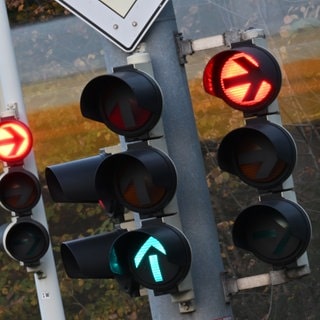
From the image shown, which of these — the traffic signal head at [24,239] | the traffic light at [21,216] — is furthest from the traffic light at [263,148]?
the traffic signal head at [24,239]

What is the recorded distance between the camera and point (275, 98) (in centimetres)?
527

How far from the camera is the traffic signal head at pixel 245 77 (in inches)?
206

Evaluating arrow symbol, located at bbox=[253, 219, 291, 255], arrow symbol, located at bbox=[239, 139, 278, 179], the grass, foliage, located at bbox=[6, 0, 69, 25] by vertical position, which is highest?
foliage, located at bbox=[6, 0, 69, 25]

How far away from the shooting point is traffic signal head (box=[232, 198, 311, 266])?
5285 mm

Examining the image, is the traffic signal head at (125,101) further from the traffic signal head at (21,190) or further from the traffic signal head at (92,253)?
the traffic signal head at (21,190)

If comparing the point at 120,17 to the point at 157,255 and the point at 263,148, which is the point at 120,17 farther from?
the point at 157,255

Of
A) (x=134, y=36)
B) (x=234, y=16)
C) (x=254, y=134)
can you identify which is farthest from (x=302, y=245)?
(x=234, y=16)

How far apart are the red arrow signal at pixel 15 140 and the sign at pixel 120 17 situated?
17.2ft

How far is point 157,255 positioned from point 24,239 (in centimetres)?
494

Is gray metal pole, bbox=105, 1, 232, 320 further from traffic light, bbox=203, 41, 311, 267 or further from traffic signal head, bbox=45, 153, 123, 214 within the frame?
traffic signal head, bbox=45, 153, 123, 214

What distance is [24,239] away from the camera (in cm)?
1014

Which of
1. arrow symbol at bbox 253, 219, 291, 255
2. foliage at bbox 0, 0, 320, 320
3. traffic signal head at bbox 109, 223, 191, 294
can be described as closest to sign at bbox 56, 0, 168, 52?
traffic signal head at bbox 109, 223, 191, 294

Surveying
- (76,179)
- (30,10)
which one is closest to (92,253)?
(76,179)

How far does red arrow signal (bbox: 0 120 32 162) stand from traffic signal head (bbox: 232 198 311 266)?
5.51 meters
